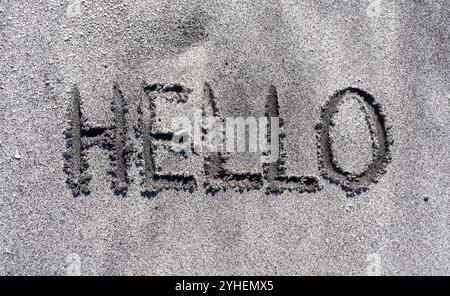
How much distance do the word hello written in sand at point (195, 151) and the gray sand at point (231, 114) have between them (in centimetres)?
4

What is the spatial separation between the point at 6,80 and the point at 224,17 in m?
1.62

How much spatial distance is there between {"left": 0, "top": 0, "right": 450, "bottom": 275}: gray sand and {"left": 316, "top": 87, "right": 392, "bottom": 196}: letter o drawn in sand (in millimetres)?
39

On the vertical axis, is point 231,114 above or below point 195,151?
above

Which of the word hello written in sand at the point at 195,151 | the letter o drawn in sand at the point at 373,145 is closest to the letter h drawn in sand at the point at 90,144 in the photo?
the word hello written in sand at the point at 195,151

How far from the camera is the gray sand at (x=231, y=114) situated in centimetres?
293

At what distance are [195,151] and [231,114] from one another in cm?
37

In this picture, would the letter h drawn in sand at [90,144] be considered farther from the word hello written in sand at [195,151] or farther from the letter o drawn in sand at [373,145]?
the letter o drawn in sand at [373,145]

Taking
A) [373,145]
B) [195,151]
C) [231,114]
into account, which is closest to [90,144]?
[195,151]

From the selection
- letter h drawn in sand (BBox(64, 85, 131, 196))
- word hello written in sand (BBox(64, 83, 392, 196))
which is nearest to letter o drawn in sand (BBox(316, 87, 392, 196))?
word hello written in sand (BBox(64, 83, 392, 196))

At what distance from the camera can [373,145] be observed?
3002mm

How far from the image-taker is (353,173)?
9.80ft

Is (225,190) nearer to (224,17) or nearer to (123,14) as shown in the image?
(224,17)

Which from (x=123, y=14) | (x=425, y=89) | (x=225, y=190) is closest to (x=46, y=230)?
(x=225, y=190)

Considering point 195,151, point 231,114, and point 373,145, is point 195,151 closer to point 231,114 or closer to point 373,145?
point 231,114
